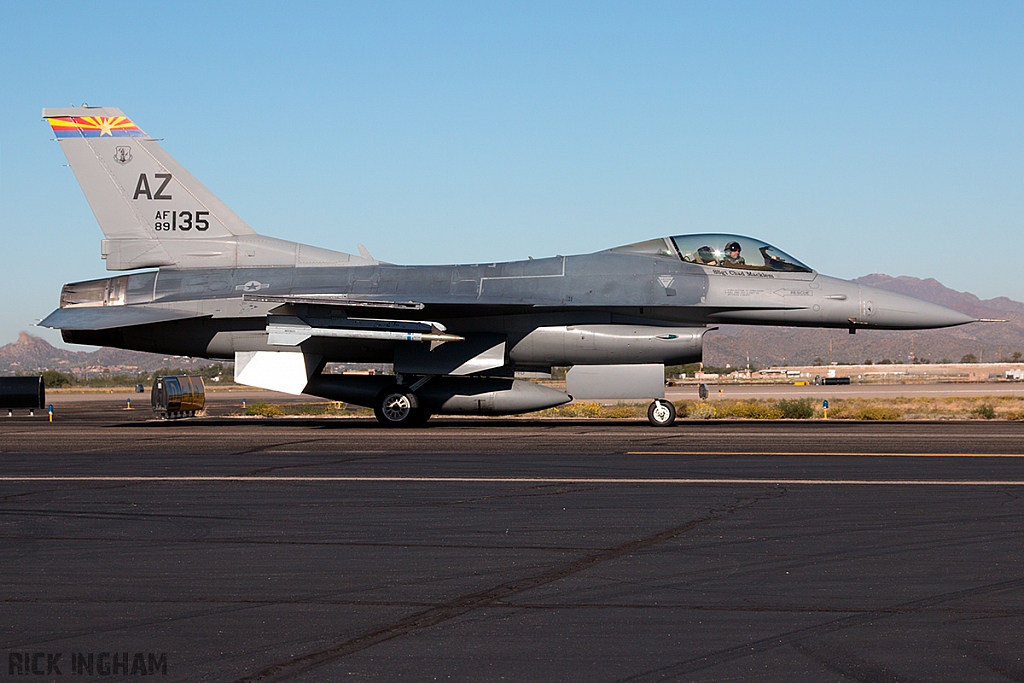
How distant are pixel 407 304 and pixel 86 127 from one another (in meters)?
8.42

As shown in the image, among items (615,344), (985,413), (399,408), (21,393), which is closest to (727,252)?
(615,344)

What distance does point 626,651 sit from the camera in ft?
14.8

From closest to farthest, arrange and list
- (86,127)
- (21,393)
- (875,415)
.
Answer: (86,127) < (875,415) < (21,393)

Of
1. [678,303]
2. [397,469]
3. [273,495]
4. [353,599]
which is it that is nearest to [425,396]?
[678,303]

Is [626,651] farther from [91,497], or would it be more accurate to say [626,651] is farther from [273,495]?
[91,497]

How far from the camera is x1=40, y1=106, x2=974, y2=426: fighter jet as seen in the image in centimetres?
1944

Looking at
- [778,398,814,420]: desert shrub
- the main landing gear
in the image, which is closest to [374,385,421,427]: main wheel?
the main landing gear

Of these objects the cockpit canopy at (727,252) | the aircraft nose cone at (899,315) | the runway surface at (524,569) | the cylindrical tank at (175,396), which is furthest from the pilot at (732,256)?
the cylindrical tank at (175,396)

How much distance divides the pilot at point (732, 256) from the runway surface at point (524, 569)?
8.32 metres

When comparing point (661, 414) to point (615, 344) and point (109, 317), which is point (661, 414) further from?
point (109, 317)

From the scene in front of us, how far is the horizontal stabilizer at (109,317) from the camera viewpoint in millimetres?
20016

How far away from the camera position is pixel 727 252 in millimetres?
19828

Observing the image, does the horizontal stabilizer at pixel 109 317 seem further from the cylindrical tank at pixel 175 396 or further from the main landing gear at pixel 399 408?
the cylindrical tank at pixel 175 396

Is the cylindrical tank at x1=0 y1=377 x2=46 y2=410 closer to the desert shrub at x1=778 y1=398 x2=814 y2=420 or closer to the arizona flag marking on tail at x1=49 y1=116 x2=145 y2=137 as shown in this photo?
the arizona flag marking on tail at x1=49 y1=116 x2=145 y2=137
